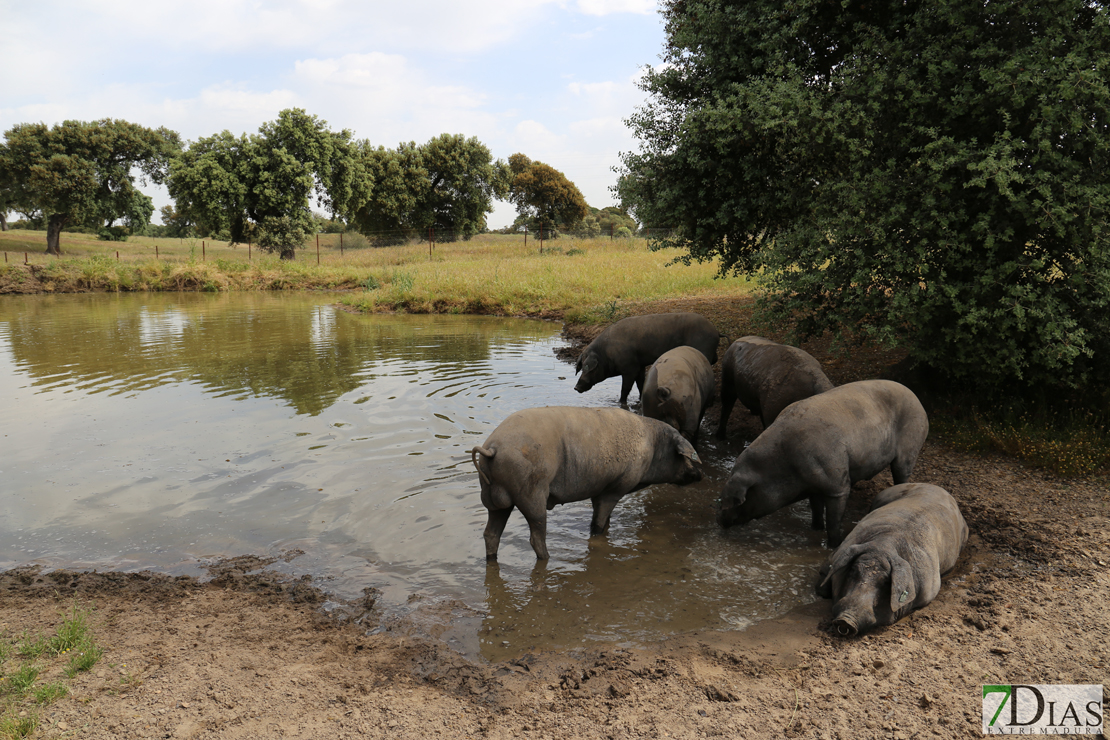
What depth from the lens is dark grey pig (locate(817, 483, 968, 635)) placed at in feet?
13.9

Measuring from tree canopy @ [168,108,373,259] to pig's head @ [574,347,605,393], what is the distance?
36456 millimetres

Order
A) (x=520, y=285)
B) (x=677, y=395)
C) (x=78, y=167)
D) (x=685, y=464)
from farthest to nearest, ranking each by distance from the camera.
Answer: (x=78, y=167) → (x=520, y=285) → (x=677, y=395) → (x=685, y=464)

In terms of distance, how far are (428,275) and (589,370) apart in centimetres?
1854

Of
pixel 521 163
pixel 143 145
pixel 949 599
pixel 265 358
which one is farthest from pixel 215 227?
pixel 949 599

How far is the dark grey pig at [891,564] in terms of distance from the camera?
4.22m

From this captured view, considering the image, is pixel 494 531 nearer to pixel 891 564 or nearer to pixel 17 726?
pixel 891 564

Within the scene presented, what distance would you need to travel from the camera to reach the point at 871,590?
4.25 m

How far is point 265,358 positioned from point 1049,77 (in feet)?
46.4

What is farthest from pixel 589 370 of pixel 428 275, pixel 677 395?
pixel 428 275

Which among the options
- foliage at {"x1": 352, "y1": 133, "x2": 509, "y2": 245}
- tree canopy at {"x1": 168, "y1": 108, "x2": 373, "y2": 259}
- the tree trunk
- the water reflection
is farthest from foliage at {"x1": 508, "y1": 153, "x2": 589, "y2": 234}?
the water reflection

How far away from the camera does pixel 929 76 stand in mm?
7367

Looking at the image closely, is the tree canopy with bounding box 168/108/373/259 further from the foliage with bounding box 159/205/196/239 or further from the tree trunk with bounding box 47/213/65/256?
the foliage with bounding box 159/205/196/239

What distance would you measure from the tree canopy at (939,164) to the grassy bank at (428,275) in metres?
4.36

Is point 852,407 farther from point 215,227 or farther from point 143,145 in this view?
point 143,145
